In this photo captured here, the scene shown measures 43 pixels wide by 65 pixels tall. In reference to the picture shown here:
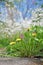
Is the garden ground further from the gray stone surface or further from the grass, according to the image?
the grass

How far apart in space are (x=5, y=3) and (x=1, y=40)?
0.81 meters

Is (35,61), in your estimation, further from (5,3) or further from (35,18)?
(5,3)

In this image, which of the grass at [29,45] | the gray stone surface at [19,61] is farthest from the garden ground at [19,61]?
the grass at [29,45]

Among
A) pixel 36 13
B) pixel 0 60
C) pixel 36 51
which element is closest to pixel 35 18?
pixel 36 13

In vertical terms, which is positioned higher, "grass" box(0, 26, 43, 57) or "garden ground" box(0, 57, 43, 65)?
"grass" box(0, 26, 43, 57)

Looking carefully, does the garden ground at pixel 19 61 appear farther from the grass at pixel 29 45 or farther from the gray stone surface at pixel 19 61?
the grass at pixel 29 45

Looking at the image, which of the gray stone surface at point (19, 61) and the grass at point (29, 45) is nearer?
the gray stone surface at point (19, 61)

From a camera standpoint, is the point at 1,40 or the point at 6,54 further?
the point at 1,40

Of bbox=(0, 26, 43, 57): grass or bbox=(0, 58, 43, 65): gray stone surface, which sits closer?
bbox=(0, 58, 43, 65): gray stone surface

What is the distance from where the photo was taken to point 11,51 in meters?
4.86

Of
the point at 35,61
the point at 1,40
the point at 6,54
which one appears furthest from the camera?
the point at 1,40

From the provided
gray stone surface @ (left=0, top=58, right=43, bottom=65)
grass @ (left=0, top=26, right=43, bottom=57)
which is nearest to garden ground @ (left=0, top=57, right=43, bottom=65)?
gray stone surface @ (left=0, top=58, right=43, bottom=65)

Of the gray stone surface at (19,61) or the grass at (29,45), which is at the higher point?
the grass at (29,45)

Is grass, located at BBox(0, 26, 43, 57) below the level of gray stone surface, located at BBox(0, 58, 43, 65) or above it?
above
